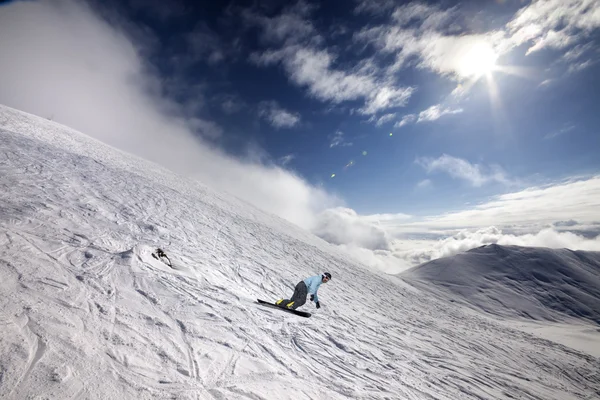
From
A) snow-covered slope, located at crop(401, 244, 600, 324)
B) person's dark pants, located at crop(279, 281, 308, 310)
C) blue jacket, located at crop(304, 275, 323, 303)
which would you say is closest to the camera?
person's dark pants, located at crop(279, 281, 308, 310)

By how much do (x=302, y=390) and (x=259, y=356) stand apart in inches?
46.9

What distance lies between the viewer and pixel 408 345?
10188 mm

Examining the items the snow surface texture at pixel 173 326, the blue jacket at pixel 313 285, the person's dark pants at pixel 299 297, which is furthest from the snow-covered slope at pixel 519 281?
the person's dark pants at pixel 299 297

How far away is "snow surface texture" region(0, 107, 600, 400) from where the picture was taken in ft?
12.5

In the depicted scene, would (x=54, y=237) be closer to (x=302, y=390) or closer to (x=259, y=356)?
(x=259, y=356)

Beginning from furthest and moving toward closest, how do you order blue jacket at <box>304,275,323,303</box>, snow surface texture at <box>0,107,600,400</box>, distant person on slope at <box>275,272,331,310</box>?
blue jacket at <box>304,275,323,303</box> → distant person on slope at <box>275,272,331,310</box> → snow surface texture at <box>0,107,600,400</box>

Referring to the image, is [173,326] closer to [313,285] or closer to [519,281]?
[313,285]

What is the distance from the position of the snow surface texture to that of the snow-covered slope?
66.5m

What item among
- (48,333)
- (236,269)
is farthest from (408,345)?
(48,333)

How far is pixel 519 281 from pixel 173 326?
12806 cm

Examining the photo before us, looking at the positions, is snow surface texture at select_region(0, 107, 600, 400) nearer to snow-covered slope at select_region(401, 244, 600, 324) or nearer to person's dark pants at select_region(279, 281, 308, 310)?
person's dark pants at select_region(279, 281, 308, 310)

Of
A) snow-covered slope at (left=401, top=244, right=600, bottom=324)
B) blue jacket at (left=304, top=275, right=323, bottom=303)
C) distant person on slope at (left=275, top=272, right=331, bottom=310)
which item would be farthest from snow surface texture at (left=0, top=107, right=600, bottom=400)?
snow-covered slope at (left=401, top=244, right=600, bottom=324)

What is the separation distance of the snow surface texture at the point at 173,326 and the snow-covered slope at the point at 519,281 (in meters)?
66.5

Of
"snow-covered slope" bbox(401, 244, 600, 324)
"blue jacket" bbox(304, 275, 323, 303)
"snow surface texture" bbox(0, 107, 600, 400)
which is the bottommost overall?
"snow surface texture" bbox(0, 107, 600, 400)
